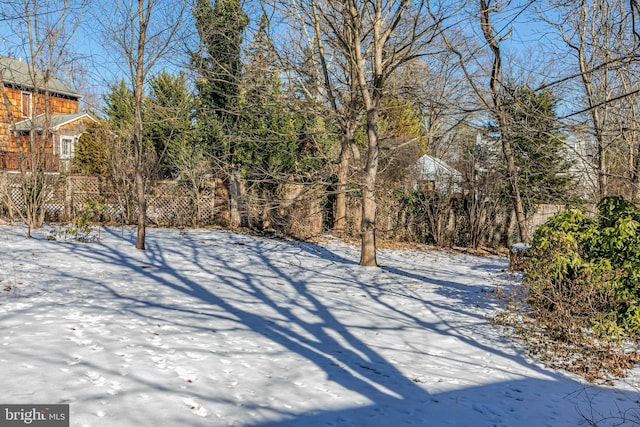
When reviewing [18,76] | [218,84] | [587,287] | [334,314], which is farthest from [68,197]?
[587,287]

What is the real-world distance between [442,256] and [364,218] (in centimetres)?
408

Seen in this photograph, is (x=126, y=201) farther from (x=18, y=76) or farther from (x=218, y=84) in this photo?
(x=18, y=76)

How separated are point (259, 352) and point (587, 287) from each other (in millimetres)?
4177

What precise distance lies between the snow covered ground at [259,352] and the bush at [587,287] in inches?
21.0

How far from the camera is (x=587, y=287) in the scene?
240 inches

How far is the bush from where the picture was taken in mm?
5828

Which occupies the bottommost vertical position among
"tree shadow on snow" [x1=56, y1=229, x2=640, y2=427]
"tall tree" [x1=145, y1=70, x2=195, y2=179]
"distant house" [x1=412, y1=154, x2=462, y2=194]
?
"tree shadow on snow" [x1=56, y1=229, x2=640, y2=427]

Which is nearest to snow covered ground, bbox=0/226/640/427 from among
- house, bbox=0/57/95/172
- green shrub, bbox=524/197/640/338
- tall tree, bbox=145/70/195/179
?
green shrub, bbox=524/197/640/338

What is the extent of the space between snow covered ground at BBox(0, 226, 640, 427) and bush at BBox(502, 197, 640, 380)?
0.53 metres

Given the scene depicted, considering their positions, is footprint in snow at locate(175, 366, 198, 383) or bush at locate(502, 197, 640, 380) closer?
footprint in snow at locate(175, 366, 198, 383)

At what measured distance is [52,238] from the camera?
10180 mm

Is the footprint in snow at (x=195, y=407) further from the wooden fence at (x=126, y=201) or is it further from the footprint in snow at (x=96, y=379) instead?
the wooden fence at (x=126, y=201)

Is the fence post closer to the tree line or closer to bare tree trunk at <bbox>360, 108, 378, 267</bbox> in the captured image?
the tree line

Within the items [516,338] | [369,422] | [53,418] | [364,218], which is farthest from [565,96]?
[53,418]
